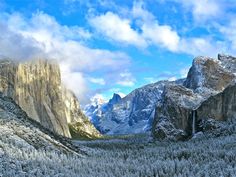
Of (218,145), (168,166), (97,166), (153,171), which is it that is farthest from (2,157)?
(218,145)

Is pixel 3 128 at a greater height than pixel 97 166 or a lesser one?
greater

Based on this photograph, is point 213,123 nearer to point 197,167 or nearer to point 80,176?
point 197,167

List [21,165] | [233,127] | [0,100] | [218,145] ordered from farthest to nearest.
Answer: [233,127] → [218,145] → [0,100] → [21,165]

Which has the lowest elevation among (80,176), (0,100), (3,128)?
(80,176)

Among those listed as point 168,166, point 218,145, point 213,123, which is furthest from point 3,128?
point 213,123

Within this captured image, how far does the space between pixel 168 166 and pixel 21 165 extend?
31.6 m

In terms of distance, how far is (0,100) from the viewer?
117188 millimetres

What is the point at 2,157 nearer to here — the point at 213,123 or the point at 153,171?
the point at 153,171

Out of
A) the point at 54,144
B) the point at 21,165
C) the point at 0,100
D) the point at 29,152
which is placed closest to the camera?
the point at 21,165

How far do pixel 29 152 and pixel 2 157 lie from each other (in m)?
12.2

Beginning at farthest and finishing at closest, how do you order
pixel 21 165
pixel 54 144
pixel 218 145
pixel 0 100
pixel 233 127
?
pixel 233 127 < pixel 218 145 < pixel 0 100 < pixel 54 144 < pixel 21 165

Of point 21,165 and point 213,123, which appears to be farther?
point 213,123

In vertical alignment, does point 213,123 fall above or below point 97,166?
above

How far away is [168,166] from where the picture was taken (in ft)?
275
